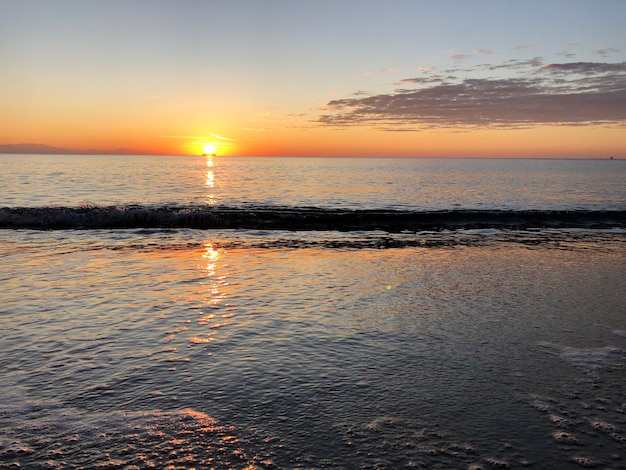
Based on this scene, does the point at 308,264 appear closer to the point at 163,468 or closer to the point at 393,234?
the point at 393,234

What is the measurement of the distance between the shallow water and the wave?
13.7 meters

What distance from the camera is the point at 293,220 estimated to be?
32.5 metres

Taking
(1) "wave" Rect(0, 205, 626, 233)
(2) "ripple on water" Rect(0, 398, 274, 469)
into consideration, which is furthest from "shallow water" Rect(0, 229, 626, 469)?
(1) "wave" Rect(0, 205, 626, 233)

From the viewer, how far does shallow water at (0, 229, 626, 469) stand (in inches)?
230

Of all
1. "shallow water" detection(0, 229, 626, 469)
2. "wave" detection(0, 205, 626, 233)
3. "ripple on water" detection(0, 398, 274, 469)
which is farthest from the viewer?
"wave" detection(0, 205, 626, 233)

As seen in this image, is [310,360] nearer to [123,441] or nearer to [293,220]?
[123,441]

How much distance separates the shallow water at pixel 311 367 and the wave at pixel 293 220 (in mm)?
13746

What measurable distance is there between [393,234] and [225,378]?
20.8 metres

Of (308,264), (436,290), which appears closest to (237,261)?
(308,264)

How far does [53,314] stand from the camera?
11117mm

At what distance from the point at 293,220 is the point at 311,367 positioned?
2448 cm

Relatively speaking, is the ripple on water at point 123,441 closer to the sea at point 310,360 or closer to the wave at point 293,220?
the sea at point 310,360

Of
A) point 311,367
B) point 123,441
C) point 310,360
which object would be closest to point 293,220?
point 310,360

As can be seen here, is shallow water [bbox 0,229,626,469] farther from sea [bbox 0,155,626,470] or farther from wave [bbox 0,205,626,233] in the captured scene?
wave [bbox 0,205,626,233]
